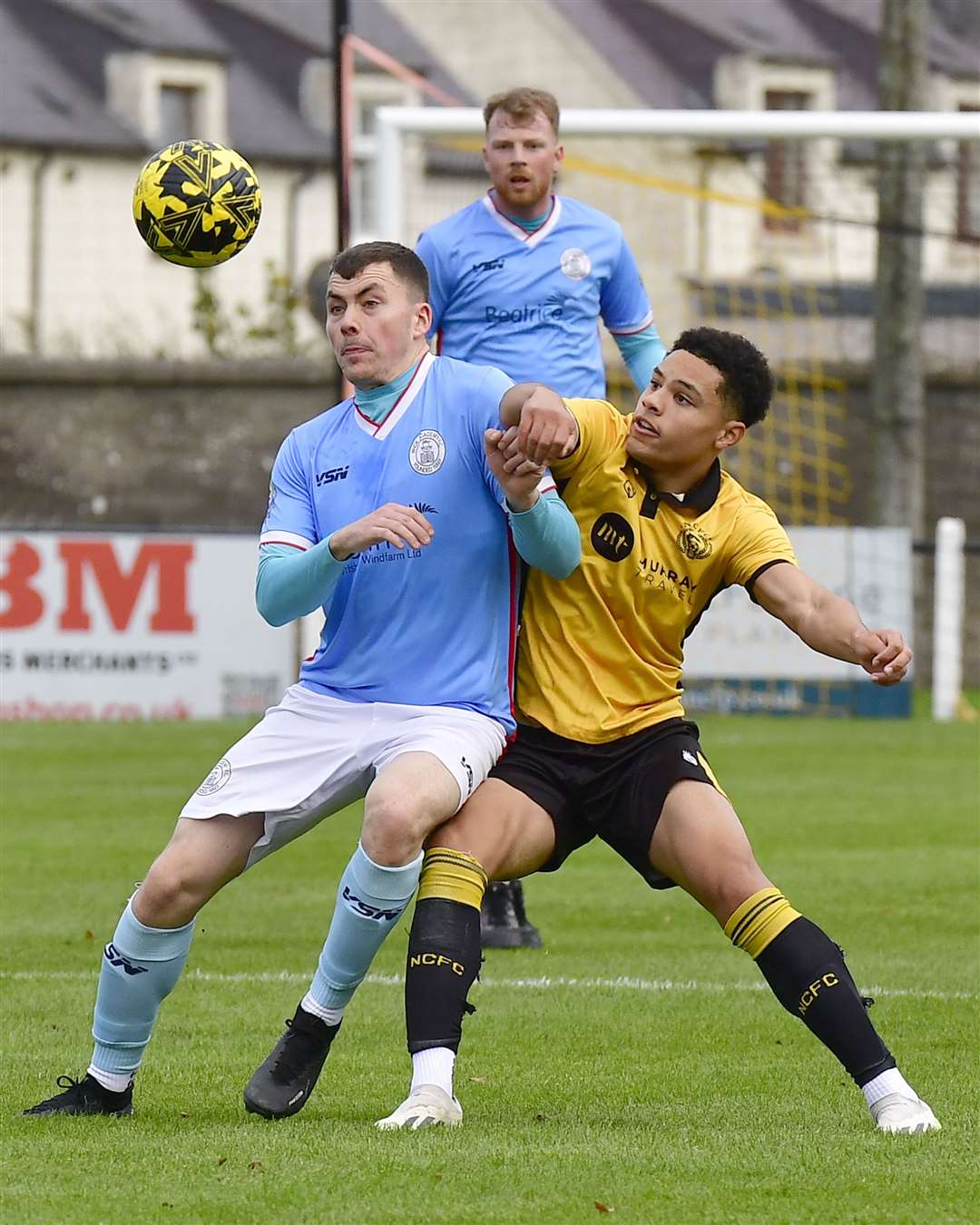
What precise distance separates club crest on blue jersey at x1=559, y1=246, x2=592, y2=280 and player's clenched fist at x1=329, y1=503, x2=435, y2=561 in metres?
3.05

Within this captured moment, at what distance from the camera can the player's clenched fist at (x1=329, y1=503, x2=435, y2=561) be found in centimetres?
491

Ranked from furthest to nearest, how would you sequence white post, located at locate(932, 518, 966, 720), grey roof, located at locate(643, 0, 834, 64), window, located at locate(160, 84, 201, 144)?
grey roof, located at locate(643, 0, 834, 64) < window, located at locate(160, 84, 201, 144) < white post, located at locate(932, 518, 966, 720)

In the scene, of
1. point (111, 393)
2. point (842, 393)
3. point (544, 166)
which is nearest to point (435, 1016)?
point (544, 166)

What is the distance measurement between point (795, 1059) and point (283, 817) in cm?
165

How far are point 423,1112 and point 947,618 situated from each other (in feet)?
41.4

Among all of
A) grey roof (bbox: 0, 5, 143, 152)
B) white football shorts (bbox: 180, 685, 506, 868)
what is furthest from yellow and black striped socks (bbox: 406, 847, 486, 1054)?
grey roof (bbox: 0, 5, 143, 152)

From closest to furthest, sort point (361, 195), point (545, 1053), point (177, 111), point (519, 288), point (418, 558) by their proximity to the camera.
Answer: point (418, 558), point (545, 1053), point (519, 288), point (361, 195), point (177, 111)

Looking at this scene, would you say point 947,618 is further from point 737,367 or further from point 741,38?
point 741,38

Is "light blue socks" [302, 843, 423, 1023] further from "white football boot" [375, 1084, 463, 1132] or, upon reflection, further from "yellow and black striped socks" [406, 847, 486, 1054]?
"white football boot" [375, 1084, 463, 1132]

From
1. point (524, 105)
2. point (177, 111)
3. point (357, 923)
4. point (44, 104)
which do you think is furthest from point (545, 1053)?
point (177, 111)

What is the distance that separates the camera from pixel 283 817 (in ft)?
17.1

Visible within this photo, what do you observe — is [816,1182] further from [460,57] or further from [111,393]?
[460,57]

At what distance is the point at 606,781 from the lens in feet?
17.6

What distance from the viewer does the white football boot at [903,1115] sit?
4930mm
